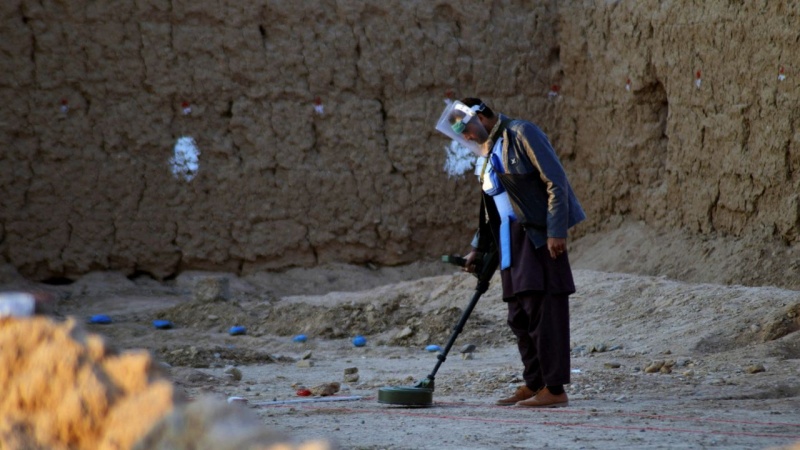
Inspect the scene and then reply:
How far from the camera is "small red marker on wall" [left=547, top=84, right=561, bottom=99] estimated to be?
13.1 meters

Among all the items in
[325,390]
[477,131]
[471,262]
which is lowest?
[325,390]

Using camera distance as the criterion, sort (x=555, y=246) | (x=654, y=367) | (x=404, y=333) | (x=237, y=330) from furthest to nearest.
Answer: (x=237, y=330), (x=404, y=333), (x=654, y=367), (x=555, y=246)

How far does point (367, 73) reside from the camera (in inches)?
496

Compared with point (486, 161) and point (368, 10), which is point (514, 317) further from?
point (368, 10)

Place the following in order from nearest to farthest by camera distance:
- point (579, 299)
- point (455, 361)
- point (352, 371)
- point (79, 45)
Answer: point (352, 371) < point (455, 361) < point (579, 299) < point (79, 45)

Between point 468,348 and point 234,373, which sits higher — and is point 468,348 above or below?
below

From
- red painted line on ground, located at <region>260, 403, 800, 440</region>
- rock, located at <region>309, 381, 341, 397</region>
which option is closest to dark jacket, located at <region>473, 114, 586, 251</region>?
red painted line on ground, located at <region>260, 403, 800, 440</region>

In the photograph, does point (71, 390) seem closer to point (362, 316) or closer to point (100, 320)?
point (362, 316)

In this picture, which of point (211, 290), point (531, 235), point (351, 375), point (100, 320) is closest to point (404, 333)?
point (351, 375)

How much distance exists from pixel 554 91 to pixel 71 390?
10907 millimetres

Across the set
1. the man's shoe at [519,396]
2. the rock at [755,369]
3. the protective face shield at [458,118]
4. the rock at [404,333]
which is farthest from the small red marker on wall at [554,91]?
the man's shoe at [519,396]

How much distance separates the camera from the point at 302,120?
12.5m

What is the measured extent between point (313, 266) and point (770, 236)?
4910 millimetres

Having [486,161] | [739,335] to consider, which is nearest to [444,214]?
[739,335]
